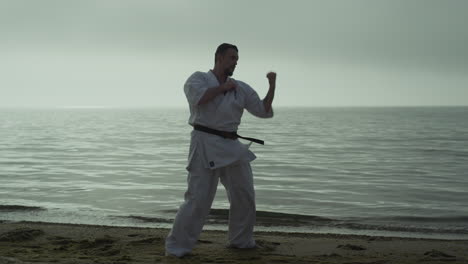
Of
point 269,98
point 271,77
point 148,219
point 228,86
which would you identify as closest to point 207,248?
point 269,98

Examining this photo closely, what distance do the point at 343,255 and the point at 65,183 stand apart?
383 inches

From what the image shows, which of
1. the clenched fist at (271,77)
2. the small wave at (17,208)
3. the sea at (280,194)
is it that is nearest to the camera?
the clenched fist at (271,77)

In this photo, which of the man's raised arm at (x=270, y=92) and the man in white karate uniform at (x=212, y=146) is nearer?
the man in white karate uniform at (x=212, y=146)

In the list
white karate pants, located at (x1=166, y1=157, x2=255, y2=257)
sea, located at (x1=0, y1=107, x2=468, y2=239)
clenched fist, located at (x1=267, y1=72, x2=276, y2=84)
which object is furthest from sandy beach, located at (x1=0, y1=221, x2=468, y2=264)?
clenched fist, located at (x1=267, y1=72, x2=276, y2=84)

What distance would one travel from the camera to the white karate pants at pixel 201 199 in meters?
5.15

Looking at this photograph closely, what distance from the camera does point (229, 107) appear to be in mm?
5137

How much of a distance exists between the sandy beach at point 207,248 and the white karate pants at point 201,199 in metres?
0.19

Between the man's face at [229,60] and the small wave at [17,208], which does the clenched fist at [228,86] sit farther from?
the small wave at [17,208]

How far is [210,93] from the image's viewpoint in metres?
4.93

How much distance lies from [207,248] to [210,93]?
192 cm

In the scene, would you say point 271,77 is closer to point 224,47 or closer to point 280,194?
point 224,47

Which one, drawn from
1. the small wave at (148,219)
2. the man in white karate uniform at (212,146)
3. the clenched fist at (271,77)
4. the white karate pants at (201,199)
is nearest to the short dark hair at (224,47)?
the man in white karate uniform at (212,146)

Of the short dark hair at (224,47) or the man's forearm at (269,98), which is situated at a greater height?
the short dark hair at (224,47)

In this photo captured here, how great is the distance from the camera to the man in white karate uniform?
16.8 feet
